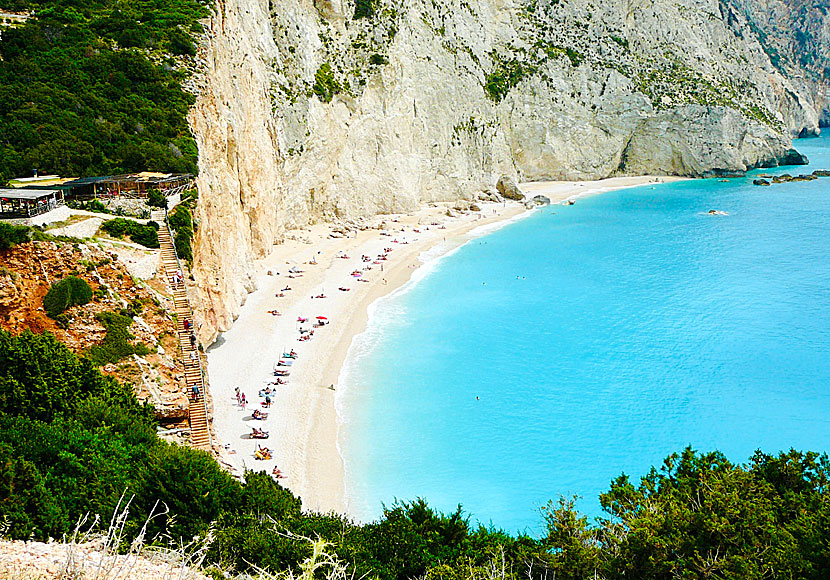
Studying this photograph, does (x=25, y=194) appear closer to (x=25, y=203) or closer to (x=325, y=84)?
(x=25, y=203)

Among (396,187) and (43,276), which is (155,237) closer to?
(43,276)

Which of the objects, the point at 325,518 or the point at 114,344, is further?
the point at 114,344

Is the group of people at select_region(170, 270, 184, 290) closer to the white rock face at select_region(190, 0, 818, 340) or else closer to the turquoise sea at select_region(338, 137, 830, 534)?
the white rock face at select_region(190, 0, 818, 340)

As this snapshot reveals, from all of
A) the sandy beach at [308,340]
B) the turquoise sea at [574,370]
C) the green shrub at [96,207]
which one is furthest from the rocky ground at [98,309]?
the turquoise sea at [574,370]

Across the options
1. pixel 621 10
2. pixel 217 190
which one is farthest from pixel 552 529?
pixel 621 10

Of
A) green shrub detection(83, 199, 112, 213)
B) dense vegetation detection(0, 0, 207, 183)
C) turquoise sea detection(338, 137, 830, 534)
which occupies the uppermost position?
dense vegetation detection(0, 0, 207, 183)

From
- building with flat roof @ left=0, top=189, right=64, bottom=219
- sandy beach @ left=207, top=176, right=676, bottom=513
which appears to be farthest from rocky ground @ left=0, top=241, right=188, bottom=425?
sandy beach @ left=207, top=176, right=676, bottom=513

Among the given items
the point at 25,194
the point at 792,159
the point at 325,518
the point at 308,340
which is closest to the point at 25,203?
the point at 25,194
